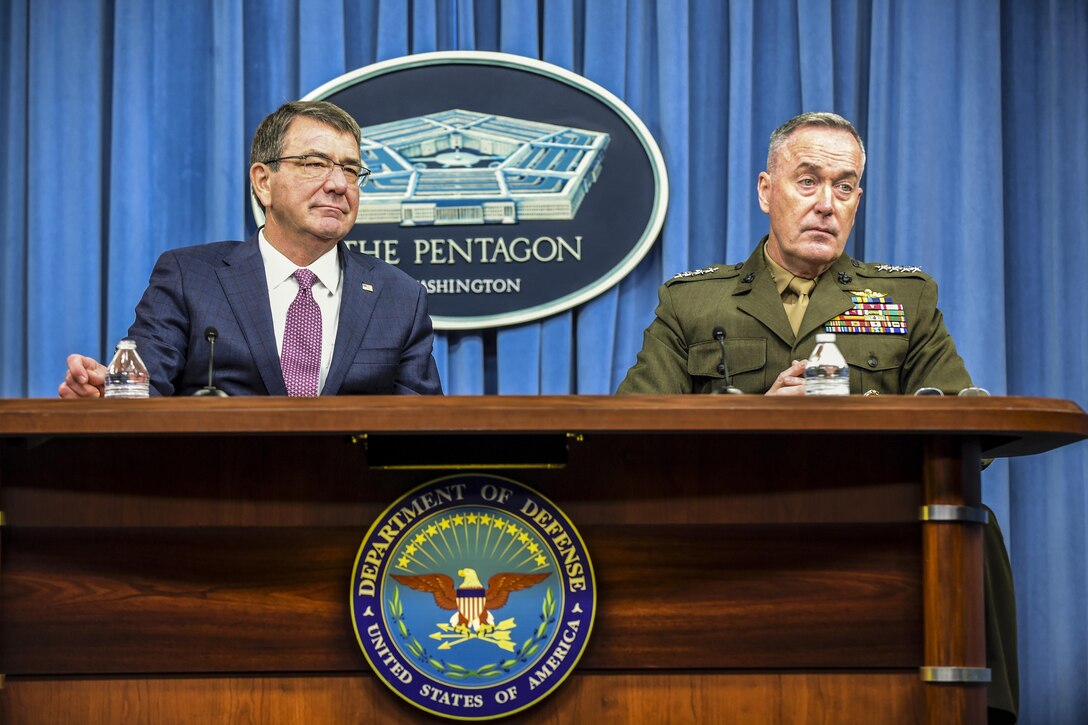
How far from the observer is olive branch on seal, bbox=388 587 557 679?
173 cm

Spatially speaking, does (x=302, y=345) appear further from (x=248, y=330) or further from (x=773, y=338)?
(x=773, y=338)

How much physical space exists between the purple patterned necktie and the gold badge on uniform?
1085 mm

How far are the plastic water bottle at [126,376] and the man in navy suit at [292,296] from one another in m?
0.39

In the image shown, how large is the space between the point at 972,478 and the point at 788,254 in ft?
3.89

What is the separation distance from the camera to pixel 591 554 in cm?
177

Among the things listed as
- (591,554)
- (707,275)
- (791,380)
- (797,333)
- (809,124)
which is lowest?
(591,554)

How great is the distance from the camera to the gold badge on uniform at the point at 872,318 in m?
2.76

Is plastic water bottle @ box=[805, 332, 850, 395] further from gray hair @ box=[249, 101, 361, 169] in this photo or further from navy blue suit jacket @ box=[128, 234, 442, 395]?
gray hair @ box=[249, 101, 361, 169]

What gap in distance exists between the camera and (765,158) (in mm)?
3652

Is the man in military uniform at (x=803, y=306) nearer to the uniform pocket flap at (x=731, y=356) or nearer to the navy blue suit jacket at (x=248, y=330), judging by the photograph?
the uniform pocket flap at (x=731, y=356)

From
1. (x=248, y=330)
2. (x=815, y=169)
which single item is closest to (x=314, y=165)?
(x=248, y=330)

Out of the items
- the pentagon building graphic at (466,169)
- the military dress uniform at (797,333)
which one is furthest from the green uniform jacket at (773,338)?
the pentagon building graphic at (466,169)

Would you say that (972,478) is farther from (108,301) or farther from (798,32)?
(108,301)

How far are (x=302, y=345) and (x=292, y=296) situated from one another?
15cm
